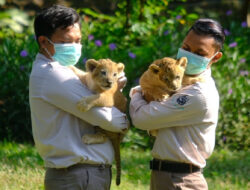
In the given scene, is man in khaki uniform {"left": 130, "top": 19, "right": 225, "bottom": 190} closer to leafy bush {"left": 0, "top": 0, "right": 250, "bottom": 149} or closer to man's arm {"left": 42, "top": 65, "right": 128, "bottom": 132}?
man's arm {"left": 42, "top": 65, "right": 128, "bottom": 132}

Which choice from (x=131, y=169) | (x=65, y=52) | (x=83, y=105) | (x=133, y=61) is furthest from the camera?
(x=133, y=61)

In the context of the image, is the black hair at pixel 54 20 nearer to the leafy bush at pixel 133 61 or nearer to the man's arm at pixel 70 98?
the man's arm at pixel 70 98

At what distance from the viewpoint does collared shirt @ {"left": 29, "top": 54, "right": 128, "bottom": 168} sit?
346cm

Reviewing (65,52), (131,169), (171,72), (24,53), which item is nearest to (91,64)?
(65,52)

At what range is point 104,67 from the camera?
3854 mm

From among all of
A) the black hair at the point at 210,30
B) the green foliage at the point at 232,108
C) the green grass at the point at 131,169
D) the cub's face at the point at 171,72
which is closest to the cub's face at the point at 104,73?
the cub's face at the point at 171,72

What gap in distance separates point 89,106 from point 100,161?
428mm

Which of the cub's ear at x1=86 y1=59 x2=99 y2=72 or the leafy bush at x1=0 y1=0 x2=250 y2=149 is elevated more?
the cub's ear at x1=86 y1=59 x2=99 y2=72

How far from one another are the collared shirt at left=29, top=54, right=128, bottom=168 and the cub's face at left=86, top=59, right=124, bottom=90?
0.74ft

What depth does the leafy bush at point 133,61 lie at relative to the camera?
26.1 feet

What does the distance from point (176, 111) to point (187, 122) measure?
0.14 metres

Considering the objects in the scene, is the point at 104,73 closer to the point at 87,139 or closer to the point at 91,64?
the point at 91,64

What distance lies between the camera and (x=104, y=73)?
150 inches

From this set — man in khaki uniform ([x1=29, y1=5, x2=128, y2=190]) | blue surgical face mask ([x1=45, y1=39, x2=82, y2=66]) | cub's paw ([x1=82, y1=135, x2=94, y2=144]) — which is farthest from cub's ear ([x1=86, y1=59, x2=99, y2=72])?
cub's paw ([x1=82, y1=135, x2=94, y2=144])
